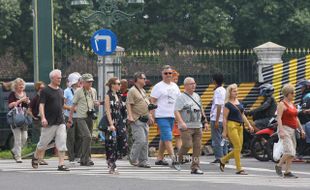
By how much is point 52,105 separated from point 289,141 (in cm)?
408

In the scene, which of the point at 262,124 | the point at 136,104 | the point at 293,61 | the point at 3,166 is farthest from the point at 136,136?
the point at 293,61

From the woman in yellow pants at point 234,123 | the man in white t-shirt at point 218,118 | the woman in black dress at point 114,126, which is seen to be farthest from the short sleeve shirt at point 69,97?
the woman in yellow pants at point 234,123

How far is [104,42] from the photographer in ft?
72.1

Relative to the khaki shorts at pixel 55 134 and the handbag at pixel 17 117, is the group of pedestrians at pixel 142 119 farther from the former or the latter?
the handbag at pixel 17 117

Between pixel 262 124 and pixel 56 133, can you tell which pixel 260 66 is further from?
pixel 56 133

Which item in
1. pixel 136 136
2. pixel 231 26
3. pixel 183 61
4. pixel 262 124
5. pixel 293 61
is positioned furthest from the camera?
pixel 231 26

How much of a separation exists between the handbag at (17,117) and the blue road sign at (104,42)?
9.52 ft

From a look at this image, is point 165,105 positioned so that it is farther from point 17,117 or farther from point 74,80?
point 17,117

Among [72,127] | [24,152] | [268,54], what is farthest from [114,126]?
[268,54]

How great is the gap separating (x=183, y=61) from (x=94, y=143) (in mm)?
3955

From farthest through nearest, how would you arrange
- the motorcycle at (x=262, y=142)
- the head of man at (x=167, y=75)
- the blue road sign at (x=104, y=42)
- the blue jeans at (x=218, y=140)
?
the blue road sign at (x=104, y=42) < the motorcycle at (x=262, y=142) < the blue jeans at (x=218, y=140) < the head of man at (x=167, y=75)

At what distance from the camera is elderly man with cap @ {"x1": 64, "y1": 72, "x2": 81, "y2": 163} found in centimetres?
1858

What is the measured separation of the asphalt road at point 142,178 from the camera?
14.3m

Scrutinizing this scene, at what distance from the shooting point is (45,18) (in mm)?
21984
